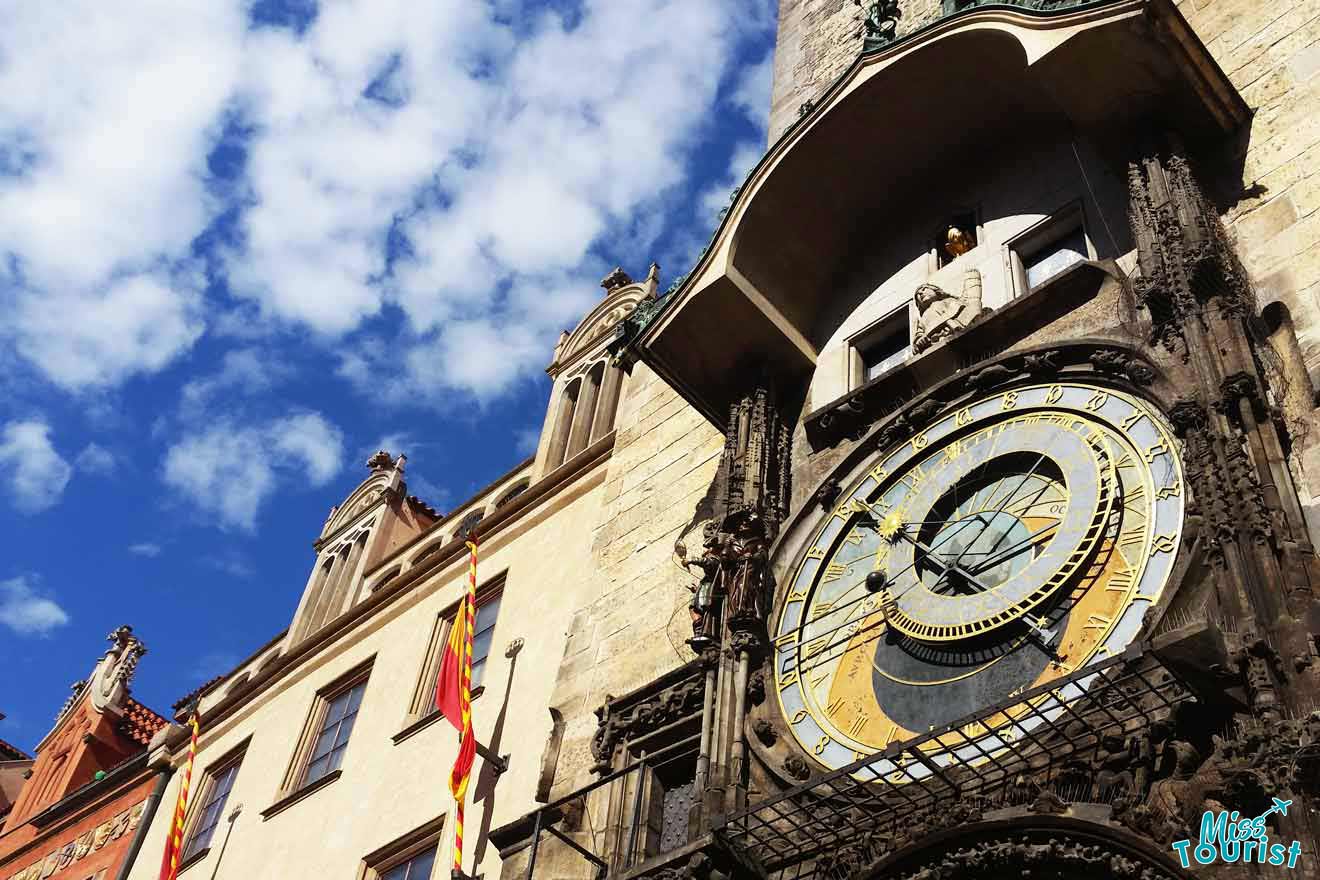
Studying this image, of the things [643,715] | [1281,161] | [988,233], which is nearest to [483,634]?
[643,715]

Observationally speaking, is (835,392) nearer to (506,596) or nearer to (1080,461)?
(1080,461)

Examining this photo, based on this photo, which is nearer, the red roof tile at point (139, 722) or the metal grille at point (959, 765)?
the metal grille at point (959, 765)

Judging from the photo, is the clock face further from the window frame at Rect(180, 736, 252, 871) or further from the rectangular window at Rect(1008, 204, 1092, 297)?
the window frame at Rect(180, 736, 252, 871)

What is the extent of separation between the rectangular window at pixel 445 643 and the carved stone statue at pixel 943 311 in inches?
261

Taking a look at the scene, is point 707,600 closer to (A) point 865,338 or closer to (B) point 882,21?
(A) point 865,338

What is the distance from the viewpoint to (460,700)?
13.9 metres

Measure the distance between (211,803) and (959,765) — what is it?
1429 cm

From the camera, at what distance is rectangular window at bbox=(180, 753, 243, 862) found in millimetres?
18812

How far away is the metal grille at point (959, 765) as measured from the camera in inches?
281

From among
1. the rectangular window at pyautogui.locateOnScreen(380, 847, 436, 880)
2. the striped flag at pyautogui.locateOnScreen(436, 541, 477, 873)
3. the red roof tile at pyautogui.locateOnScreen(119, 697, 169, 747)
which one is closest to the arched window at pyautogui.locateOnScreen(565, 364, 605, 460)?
the striped flag at pyautogui.locateOnScreen(436, 541, 477, 873)

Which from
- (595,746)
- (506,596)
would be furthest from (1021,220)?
(506,596)

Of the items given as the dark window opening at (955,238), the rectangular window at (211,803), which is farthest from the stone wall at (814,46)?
the rectangular window at (211,803)

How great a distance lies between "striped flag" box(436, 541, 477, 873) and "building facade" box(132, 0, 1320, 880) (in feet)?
1.46

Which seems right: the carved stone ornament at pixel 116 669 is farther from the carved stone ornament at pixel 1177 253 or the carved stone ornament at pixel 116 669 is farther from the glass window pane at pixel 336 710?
the carved stone ornament at pixel 1177 253
